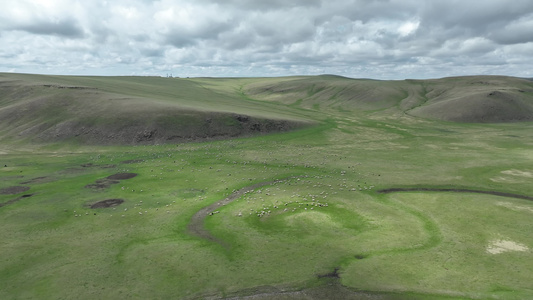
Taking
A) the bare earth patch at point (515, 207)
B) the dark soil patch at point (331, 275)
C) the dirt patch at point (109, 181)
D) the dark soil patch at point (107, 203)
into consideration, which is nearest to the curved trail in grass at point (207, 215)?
the dark soil patch at point (331, 275)

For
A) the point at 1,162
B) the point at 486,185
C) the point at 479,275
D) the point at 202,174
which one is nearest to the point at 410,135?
the point at 486,185

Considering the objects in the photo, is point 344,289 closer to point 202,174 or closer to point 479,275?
point 479,275

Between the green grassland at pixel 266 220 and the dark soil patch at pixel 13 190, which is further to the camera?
the dark soil patch at pixel 13 190

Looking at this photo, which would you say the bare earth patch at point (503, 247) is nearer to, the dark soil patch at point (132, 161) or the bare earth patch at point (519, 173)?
the bare earth patch at point (519, 173)

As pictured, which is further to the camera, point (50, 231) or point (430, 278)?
point (50, 231)

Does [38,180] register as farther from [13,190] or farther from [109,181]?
[109,181]
